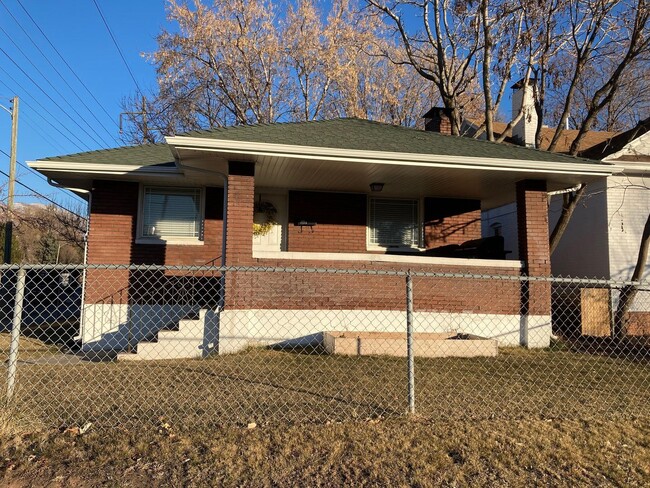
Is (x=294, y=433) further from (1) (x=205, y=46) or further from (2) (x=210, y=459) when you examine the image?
(1) (x=205, y=46)

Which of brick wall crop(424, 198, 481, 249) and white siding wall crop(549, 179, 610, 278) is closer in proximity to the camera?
brick wall crop(424, 198, 481, 249)

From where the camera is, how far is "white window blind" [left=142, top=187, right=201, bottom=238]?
33.1ft

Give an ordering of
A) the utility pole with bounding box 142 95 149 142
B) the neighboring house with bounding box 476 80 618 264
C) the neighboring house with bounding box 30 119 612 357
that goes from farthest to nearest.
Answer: the utility pole with bounding box 142 95 149 142 < the neighboring house with bounding box 476 80 618 264 < the neighboring house with bounding box 30 119 612 357

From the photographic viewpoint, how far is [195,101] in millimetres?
21297

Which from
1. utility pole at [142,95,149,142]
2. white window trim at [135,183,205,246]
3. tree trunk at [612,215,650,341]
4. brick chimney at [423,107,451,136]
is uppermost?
utility pole at [142,95,149,142]

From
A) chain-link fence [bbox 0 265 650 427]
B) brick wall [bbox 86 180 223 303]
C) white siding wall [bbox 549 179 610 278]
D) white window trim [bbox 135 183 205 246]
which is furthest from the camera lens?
white siding wall [bbox 549 179 610 278]

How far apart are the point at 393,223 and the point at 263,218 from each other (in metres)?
2.91

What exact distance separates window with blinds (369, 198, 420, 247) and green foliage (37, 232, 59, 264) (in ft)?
143

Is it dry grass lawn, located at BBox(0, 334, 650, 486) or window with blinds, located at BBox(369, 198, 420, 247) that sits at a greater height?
window with blinds, located at BBox(369, 198, 420, 247)

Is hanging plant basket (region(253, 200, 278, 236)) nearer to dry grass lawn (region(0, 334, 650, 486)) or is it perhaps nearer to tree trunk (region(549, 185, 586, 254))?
dry grass lawn (region(0, 334, 650, 486))

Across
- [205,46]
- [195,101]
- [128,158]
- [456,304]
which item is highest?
[205,46]

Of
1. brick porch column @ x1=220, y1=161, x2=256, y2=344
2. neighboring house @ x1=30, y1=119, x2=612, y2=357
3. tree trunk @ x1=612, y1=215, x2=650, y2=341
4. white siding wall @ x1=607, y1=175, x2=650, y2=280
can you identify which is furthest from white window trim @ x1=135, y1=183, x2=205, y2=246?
white siding wall @ x1=607, y1=175, x2=650, y2=280

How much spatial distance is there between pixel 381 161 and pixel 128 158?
5168mm

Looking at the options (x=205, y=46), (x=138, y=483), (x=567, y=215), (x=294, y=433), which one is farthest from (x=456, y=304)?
(x=205, y=46)
